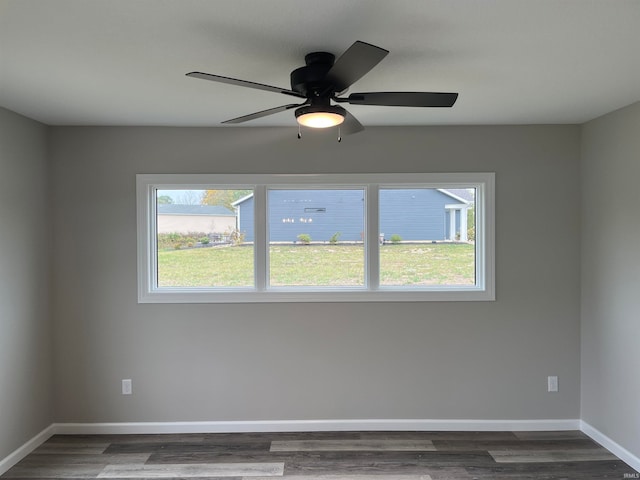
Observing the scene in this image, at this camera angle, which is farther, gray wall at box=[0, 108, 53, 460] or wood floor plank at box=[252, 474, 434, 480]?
gray wall at box=[0, 108, 53, 460]

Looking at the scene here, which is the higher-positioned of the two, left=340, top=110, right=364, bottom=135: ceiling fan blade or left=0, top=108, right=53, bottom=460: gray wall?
left=340, top=110, right=364, bottom=135: ceiling fan blade

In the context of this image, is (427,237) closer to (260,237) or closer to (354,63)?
(260,237)

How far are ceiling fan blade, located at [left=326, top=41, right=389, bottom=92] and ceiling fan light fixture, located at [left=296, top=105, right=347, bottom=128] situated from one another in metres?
0.09

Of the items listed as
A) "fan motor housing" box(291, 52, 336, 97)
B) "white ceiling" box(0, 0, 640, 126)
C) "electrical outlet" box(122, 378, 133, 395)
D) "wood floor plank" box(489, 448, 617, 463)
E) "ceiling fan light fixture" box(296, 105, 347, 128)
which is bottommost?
"wood floor plank" box(489, 448, 617, 463)

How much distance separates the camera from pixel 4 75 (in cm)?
208

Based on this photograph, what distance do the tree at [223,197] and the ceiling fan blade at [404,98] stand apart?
164 cm

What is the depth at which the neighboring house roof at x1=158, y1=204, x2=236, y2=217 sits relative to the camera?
3.24 metres

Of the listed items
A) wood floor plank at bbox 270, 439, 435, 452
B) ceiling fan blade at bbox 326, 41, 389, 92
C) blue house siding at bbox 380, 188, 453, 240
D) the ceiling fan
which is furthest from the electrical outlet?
ceiling fan blade at bbox 326, 41, 389, 92

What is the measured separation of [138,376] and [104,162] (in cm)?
175

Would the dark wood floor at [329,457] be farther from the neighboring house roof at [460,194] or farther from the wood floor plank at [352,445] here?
the neighboring house roof at [460,194]

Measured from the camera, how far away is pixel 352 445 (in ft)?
9.60

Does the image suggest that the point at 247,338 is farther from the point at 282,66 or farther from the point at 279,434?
the point at 282,66

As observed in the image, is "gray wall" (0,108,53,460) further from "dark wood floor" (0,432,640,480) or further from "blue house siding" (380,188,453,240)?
Answer: "blue house siding" (380,188,453,240)

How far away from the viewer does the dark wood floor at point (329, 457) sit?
2.60m
